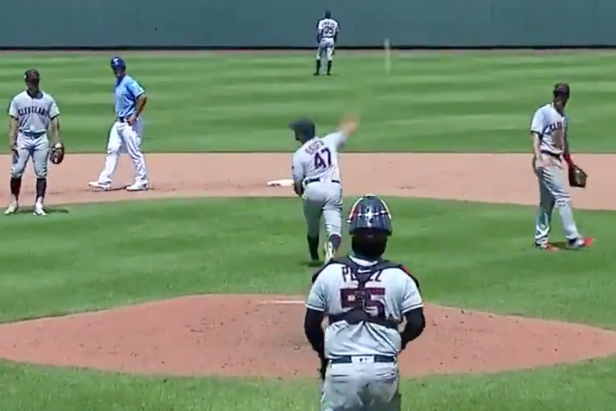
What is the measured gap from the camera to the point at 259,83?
37.2m

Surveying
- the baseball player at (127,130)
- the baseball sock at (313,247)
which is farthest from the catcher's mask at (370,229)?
the baseball player at (127,130)

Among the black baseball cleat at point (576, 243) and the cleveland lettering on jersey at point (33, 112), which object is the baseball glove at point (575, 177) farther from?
the cleveland lettering on jersey at point (33, 112)

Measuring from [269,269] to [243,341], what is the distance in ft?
10.1

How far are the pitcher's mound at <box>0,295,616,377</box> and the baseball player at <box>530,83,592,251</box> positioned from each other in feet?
11.1

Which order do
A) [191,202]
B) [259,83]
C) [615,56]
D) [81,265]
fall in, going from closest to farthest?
[81,265], [191,202], [259,83], [615,56]

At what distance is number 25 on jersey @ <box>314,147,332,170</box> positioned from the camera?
12852mm

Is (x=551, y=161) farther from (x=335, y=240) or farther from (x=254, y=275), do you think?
(x=254, y=275)

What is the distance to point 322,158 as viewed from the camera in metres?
12.9

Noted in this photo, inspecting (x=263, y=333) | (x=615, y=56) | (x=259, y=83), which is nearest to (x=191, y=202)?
(x=263, y=333)

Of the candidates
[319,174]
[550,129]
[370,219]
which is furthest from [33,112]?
[370,219]

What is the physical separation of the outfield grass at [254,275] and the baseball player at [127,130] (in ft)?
4.88

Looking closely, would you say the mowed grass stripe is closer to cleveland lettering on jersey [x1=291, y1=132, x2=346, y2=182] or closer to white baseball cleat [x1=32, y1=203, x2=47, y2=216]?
white baseball cleat [x1=32, y1=203, x2=47, y2=216]
